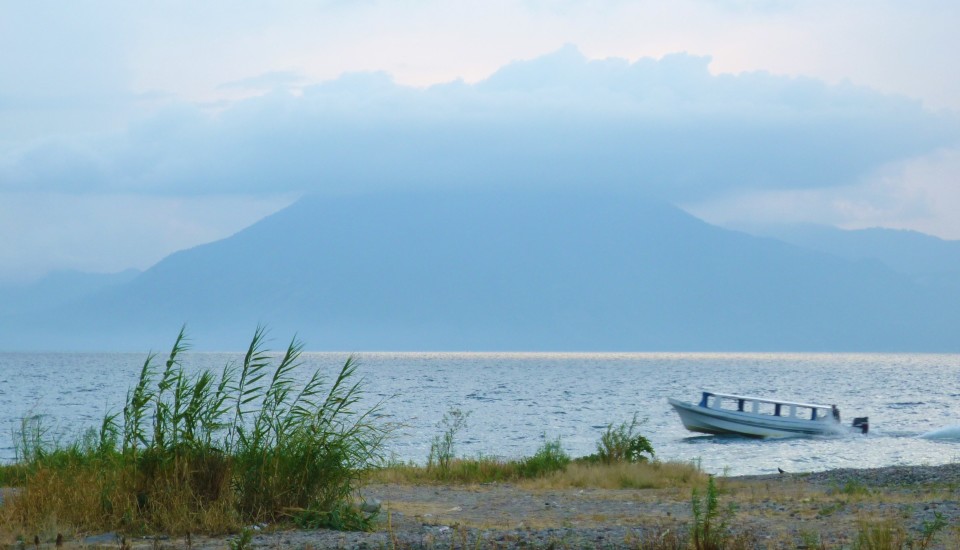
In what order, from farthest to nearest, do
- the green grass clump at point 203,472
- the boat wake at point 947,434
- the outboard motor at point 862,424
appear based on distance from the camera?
the outboard motor at point 862,424, the boat wake at point 947,434, the green grass clump at point 203,472

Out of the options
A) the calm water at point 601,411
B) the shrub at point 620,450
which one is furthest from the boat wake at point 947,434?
the shrub at point 620,450

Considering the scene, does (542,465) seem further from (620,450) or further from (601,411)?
(601,411)

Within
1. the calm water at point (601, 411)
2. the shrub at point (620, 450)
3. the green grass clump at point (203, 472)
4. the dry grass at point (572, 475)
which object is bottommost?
the calm water at point (601, 411)

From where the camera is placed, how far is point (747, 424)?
151 feet

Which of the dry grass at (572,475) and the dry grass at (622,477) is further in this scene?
the dry grass at (572,475)

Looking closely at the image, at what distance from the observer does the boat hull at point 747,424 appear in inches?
1806

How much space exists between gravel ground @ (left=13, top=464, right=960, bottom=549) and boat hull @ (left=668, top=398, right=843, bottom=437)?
78.6ft

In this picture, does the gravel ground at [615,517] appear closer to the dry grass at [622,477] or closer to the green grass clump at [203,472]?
the green grass clump at [203,472]

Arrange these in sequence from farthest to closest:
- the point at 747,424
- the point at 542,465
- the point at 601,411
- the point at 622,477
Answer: the point at 601,411 → the point at 747,424 → the point at 542,465 → the point at 622,477

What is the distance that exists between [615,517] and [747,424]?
33.5 meters

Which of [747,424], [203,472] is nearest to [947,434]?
[747,424]

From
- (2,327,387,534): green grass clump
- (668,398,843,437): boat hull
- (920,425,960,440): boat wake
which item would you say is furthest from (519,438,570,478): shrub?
(920,425,960,440): boat wake

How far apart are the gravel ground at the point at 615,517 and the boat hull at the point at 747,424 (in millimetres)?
23959

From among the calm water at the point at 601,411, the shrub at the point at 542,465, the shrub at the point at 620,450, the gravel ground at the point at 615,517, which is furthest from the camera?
the calm water at the point at 601,411
